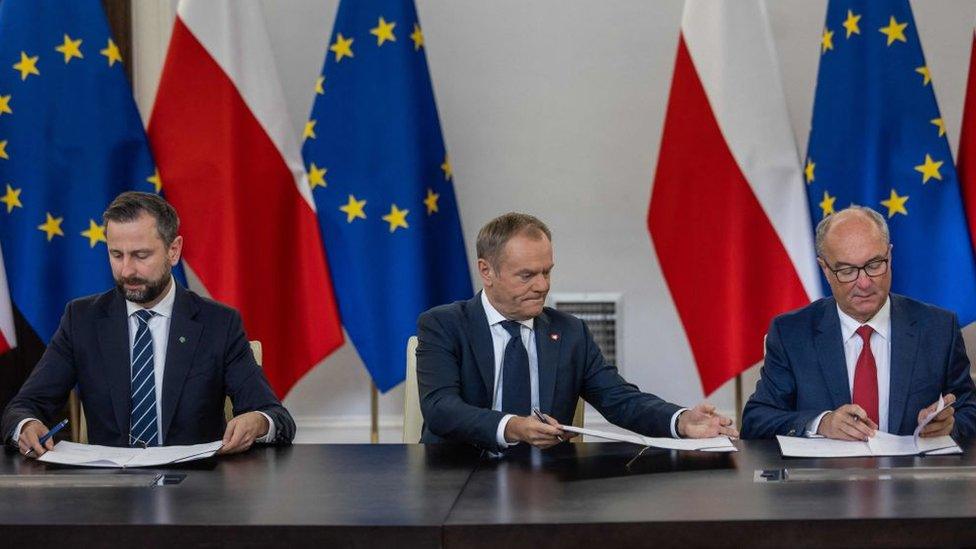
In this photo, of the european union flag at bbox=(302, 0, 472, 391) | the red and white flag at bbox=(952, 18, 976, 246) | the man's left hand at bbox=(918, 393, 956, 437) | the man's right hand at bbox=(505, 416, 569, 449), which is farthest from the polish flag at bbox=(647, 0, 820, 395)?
the man's right hand at bbox=(505, 416, 569, 449)

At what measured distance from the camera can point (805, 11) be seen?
4867mm

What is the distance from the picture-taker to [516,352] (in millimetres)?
3086

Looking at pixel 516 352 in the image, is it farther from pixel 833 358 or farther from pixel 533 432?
pixel 833 358

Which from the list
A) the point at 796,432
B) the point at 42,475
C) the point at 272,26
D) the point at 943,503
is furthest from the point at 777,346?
the point at 272,26

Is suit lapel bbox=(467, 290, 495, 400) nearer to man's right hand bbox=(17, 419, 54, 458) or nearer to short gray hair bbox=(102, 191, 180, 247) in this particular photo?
short gray hair bbox=(102, 191, 180, 247)

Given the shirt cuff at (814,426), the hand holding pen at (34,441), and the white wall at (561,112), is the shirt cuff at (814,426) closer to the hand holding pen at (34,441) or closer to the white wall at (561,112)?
the hand holding pen at (34,441)

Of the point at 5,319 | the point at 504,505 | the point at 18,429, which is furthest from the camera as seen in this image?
the point at 5,319

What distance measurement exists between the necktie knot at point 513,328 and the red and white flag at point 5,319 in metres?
1.98

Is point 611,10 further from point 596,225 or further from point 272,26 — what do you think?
point 272,26

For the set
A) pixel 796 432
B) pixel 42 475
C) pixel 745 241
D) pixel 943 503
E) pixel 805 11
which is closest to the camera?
pixel 943 503

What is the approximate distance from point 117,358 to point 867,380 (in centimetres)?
202

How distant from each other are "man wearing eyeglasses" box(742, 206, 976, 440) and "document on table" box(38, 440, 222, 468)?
1.40 m

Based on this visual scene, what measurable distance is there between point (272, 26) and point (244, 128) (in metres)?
0.82

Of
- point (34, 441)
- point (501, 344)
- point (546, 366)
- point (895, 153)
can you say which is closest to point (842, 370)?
point (546, 366)
